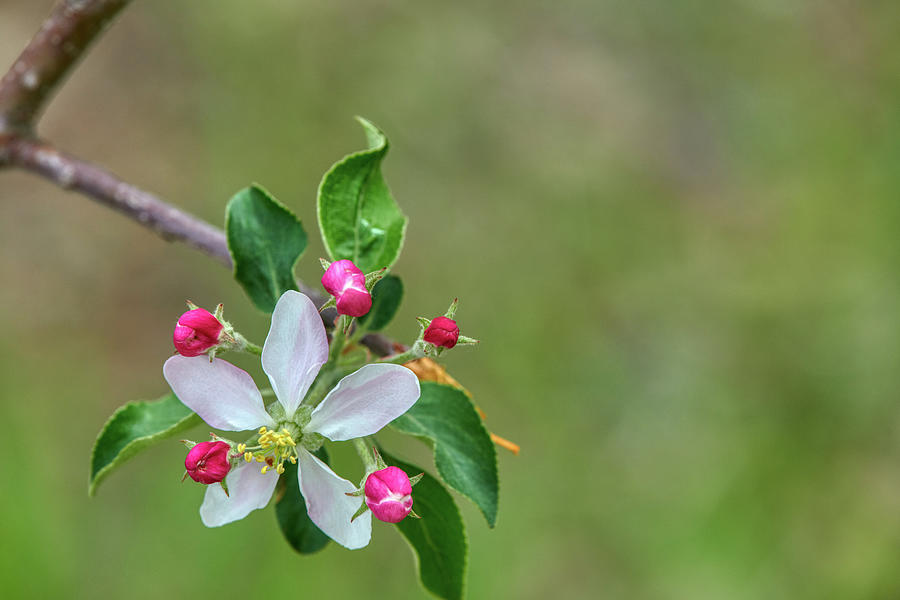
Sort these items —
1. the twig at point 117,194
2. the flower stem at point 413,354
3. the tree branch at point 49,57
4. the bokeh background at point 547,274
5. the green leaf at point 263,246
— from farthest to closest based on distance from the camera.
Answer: the bokeh background at point 547,274, the tree branch at point 49,57, the twig at point 117,194, the green leaf at point 263,246, the flower stem at point 413,354

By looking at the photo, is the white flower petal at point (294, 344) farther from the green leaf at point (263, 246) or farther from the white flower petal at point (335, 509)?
the green leaf at point (263, 246)

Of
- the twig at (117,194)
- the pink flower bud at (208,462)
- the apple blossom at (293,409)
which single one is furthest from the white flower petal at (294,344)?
the twig at (117,194)

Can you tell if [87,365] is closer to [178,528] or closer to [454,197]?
Answer: [178,528]

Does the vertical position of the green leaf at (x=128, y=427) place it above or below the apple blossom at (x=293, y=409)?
below

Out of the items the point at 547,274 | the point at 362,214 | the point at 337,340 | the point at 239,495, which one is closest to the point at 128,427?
the point at 239,495

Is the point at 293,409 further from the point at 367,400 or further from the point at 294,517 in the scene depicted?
the point at 294,517
